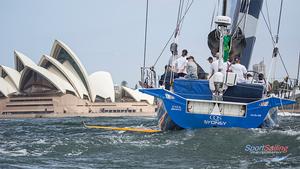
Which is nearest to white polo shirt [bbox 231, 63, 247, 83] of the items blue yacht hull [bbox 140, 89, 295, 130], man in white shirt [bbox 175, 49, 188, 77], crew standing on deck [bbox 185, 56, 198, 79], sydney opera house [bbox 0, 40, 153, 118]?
crew standing on deck [bbox 185, 56, 198, 79]

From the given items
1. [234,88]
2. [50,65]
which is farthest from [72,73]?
[234,88]

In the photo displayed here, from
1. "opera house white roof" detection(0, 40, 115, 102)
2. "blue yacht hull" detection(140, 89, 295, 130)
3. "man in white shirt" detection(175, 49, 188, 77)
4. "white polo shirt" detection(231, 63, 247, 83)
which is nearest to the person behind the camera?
Answer: "blue yacht hull" detection(140, 89, 295, 130)

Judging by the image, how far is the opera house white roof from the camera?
238 feet

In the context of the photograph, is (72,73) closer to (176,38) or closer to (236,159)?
(176,38)

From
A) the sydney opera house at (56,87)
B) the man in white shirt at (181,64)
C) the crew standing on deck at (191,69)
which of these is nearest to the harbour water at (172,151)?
the crew standing on deck at (191,69)

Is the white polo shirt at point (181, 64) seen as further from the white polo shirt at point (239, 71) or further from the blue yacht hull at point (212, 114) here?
the blue yacht hull at point (212, 114)

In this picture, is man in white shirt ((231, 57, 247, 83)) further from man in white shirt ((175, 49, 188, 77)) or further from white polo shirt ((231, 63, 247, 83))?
man in white shirt ((175, 49, 188, 77))

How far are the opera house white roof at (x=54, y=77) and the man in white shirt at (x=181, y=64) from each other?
56472 millimetres

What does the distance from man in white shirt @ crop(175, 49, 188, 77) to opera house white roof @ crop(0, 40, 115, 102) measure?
185 ft

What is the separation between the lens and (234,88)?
13.8 m

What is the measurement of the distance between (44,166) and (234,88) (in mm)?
5797

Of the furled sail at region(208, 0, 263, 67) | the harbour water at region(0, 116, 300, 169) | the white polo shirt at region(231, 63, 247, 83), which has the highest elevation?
the furled sail at region(208, 0, 263, 67)

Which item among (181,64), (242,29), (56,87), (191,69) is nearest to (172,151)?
(191,69)

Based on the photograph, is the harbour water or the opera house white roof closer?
the harbour water
